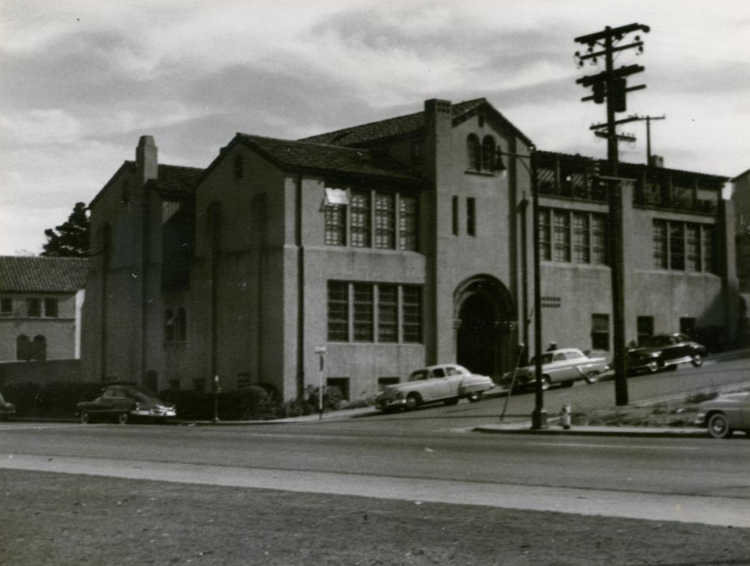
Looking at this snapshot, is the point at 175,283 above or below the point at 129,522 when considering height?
above

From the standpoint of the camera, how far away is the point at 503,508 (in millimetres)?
12211

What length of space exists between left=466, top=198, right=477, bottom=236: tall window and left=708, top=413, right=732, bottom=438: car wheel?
29763 mm

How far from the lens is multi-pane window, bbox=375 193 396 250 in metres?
52.5

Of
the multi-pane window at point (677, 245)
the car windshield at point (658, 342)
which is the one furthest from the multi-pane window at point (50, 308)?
the car windshield at point (658, 342)

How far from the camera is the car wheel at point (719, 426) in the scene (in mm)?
25750

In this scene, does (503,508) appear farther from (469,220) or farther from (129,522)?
(469,220)

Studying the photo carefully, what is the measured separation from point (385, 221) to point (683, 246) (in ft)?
67.7

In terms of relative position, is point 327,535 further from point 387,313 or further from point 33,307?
point 33,307

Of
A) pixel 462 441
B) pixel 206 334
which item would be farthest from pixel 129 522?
pixel 206 334

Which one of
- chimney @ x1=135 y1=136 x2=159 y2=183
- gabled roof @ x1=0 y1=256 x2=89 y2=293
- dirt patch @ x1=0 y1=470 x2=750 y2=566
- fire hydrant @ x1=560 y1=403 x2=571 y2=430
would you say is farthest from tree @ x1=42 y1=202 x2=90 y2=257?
dirt patch @ x1=0 y1=470 x2=750 y2=566

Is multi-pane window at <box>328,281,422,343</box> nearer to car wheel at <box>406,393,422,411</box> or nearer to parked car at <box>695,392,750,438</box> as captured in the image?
car wheel at <box>406,393,422,411</box>

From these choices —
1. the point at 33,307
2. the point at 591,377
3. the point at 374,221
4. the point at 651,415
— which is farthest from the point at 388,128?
the point at 33,307

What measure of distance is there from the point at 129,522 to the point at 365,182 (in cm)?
4100

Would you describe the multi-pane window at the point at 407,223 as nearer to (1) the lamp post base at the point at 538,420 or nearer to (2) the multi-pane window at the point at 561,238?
(2) the multi-pane window at the point at 561,238
